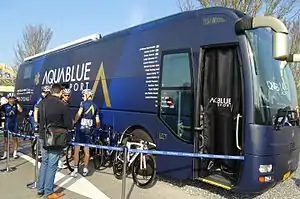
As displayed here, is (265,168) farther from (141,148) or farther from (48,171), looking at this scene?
(48,171)

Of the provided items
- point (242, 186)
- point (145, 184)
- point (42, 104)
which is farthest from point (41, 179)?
point (242, 186)

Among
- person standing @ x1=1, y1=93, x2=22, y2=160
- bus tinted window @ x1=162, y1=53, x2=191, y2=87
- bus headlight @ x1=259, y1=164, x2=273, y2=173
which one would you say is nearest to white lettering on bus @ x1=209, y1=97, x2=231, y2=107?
bus tinted window @ x1=162, y1=53, x2=191, y2=87

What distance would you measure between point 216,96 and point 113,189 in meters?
2.66

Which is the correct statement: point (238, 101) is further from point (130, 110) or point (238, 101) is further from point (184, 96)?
point (130, 110)

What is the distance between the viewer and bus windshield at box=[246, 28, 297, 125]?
18.8 feet

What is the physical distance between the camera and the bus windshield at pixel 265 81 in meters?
5.73

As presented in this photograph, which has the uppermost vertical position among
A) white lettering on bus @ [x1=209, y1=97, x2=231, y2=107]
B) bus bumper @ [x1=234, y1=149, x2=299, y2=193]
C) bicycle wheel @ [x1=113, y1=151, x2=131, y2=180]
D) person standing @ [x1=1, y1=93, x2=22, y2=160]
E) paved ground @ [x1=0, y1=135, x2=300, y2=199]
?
white lettering on bus @ [x1=209, y1=97, x2=231, y2=107]

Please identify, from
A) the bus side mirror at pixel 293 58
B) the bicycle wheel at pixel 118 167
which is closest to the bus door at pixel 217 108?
the bus side mirror at pixel 293 58

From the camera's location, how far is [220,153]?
628cm

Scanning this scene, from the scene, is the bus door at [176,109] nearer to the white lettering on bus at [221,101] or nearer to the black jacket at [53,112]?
the white lettering on bus at [221,101]

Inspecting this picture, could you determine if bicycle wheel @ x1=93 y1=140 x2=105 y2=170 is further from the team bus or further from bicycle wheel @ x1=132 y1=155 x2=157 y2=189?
bicycle wheel @ x1=132 y1=155 x2=157 y2=189

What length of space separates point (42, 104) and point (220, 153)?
3189 mm

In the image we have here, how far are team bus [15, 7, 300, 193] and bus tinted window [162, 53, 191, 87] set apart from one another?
0.06 ft

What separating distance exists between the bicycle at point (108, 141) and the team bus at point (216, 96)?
1.52 feet
